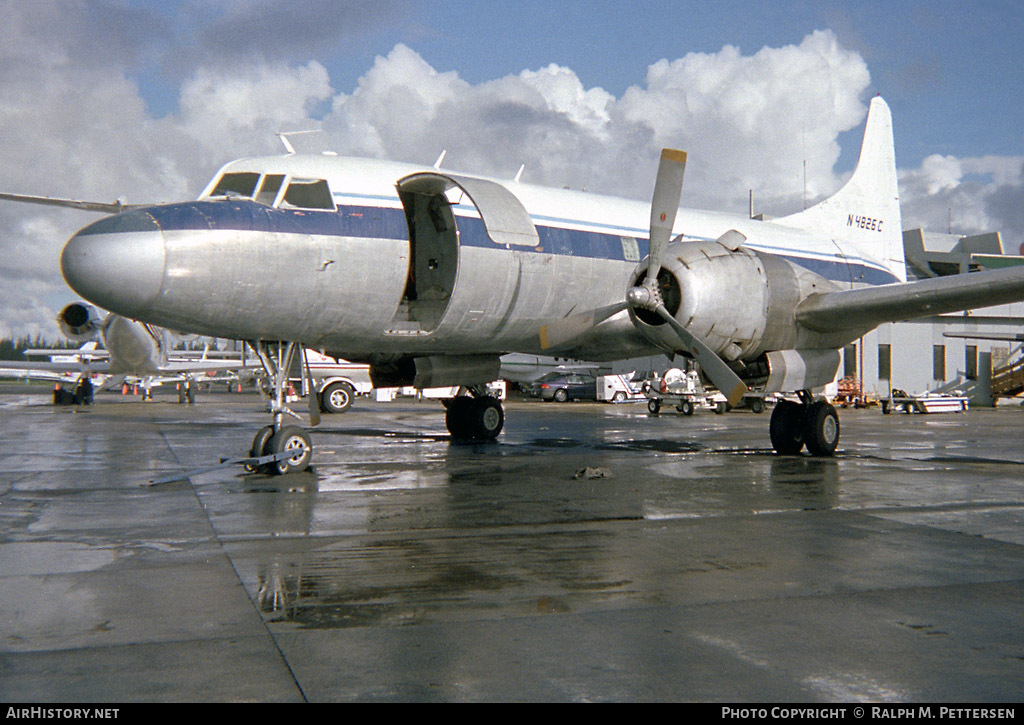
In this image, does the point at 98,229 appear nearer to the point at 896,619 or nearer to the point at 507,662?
the point at 507,662

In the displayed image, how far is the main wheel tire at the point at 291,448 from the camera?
11570 mm

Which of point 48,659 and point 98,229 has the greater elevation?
point 98,229

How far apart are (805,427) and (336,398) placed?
19.1 metres

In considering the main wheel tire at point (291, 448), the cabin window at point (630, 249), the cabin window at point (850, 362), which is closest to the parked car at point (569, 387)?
the cabin window at point (850, 362)

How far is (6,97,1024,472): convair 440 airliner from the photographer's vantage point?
10.3 meters

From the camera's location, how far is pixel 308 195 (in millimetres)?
11648

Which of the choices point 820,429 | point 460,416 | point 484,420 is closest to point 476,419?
point 484,420

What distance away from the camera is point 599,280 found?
14.5m

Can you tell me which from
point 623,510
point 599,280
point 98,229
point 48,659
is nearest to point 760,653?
point 48,659

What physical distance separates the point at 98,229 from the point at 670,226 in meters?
7.82

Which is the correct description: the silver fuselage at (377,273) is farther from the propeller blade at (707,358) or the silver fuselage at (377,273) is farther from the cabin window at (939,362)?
the cabin window at (939,362)

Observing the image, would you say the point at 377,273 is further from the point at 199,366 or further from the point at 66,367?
the point at 66,367

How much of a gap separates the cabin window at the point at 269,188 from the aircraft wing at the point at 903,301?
8.16 metres

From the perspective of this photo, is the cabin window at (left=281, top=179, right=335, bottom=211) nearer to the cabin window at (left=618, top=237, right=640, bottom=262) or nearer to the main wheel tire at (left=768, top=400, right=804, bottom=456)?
the cabin window at (left=618, top=237, right=640, bottom=262)
